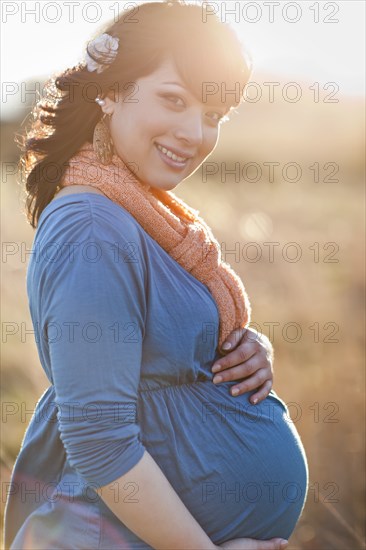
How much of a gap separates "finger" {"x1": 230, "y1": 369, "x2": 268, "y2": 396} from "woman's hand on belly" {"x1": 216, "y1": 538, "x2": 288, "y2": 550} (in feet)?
1.08

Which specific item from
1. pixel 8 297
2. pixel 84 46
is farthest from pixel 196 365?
pixel 8 297

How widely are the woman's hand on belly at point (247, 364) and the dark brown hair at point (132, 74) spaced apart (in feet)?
1.85

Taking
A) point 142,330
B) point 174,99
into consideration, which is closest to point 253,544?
point 142,330

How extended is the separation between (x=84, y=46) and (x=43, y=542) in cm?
119

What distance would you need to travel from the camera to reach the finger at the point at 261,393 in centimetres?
174

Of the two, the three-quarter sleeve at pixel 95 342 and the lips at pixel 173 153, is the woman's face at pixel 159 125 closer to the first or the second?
the lips at pixel 173 153

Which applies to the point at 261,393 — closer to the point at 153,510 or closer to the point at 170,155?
the point at 153,510

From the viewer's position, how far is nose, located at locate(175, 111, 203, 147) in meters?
1.62

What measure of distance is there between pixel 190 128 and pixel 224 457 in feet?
2.47

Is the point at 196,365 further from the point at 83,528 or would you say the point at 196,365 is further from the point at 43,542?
the point at 43,542

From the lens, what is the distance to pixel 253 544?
1.61m

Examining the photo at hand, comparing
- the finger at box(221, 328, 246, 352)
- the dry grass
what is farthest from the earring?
the dry grass

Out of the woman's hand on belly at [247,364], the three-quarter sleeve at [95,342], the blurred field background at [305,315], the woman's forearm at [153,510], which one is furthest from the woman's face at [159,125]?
the blurred field background at [305,315]

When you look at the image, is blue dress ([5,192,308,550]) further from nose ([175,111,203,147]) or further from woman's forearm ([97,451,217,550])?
nose ([175,111,203,147])
